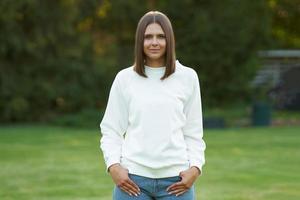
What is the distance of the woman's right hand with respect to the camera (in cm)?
373

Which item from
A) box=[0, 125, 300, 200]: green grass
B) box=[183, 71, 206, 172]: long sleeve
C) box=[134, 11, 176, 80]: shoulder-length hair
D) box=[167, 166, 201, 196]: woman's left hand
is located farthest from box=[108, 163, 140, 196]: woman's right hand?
box=[0, 125, 300, 200]: green grass

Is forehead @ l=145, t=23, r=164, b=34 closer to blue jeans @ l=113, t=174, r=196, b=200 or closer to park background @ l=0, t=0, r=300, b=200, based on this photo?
blue jeans @ l=113, t=174, r=196, b=200

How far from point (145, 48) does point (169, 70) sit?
163 mm

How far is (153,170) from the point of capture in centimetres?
374

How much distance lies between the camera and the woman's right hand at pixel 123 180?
373 centimetres

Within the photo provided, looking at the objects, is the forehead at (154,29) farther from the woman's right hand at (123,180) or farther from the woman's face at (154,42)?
the woman's right hand at (123,180)

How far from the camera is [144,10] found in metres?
25.5

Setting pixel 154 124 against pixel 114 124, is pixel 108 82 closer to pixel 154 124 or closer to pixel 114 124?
pixel 114 124

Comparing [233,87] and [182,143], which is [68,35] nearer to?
[233,87]

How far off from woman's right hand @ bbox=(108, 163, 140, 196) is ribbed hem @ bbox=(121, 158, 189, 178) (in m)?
0.03

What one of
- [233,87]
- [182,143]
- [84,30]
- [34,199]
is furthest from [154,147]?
[233,87]

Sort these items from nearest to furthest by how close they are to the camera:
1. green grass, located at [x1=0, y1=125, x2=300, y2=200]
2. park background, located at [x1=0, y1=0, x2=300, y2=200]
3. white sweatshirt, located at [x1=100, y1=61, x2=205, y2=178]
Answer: white sweatshirt, located at [x1=100, y1=61, x2=205, y2=178], green grass, located at [x1=0, y1=125, x2=300, y2=200], park background, located at [x1=0, y1=0, x2=300, y2=200]

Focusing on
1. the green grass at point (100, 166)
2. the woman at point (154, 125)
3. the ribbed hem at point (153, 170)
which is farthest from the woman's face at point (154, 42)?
the green grass at point (100, 166)

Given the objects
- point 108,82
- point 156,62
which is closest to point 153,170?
point 156,62
